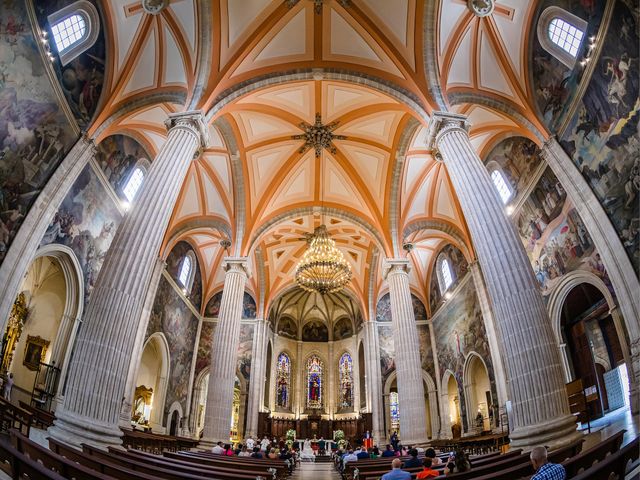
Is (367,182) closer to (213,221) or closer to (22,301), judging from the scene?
(213,221)

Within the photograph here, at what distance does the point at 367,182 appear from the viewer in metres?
16.6

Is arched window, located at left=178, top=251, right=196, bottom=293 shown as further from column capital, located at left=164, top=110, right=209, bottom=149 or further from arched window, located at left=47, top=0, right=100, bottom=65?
arched window, located at left=47, top=0, right=100, bottom=65

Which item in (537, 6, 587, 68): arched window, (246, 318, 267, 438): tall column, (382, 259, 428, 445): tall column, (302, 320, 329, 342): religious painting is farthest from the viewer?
(302, 320, 329, 342): religious painting

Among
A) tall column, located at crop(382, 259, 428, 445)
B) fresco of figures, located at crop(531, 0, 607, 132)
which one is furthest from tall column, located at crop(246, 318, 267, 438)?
fresco of figures, located at crop(531, 0, 607, 132)

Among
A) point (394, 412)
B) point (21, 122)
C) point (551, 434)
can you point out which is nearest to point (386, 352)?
point (394, 412)

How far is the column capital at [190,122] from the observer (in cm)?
970

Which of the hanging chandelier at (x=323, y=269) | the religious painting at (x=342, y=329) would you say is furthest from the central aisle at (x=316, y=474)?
the religious painting at (x=342, y=329)

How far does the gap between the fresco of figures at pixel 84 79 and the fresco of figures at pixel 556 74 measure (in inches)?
458

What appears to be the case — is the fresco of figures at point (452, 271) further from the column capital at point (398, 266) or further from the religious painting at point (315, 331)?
the religious painting at point (315, 331)

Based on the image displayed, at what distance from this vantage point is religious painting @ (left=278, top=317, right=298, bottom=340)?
98.9 feet

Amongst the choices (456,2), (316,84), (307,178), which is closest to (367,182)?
(307,178)

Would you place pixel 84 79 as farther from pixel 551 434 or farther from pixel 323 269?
pixel 551 434

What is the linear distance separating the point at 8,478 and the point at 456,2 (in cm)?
1253

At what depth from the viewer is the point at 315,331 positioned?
3125 cm
